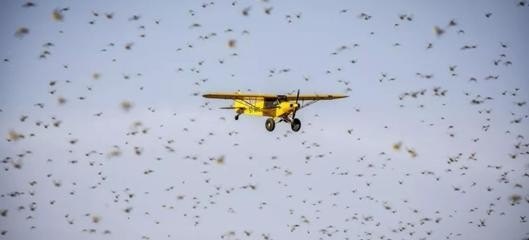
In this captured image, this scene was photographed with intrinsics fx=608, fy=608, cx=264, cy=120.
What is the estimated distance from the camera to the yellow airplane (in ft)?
128

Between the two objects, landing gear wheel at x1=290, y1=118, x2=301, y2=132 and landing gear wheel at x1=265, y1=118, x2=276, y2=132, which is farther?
landing gear wheel at x1=265, y1=118, x2=276, y2=132

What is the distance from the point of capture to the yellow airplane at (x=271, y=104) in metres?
38.9

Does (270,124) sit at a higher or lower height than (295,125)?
lower

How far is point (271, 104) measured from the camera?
39.8 m

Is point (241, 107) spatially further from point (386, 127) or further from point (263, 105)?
point (386, 127)

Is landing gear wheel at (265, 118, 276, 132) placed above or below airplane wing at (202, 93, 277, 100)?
below

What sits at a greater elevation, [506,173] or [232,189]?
[506,173]

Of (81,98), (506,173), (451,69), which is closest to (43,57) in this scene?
(81,98)

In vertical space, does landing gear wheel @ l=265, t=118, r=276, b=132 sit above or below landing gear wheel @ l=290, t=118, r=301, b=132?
below

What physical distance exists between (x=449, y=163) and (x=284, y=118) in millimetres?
12879

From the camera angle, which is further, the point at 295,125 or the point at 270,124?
the point at 270,124

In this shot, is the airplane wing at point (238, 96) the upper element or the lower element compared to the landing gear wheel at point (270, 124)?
upper

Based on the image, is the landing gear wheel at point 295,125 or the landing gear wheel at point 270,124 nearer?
the landing gear wheel at point 295,125

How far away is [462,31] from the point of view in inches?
952
